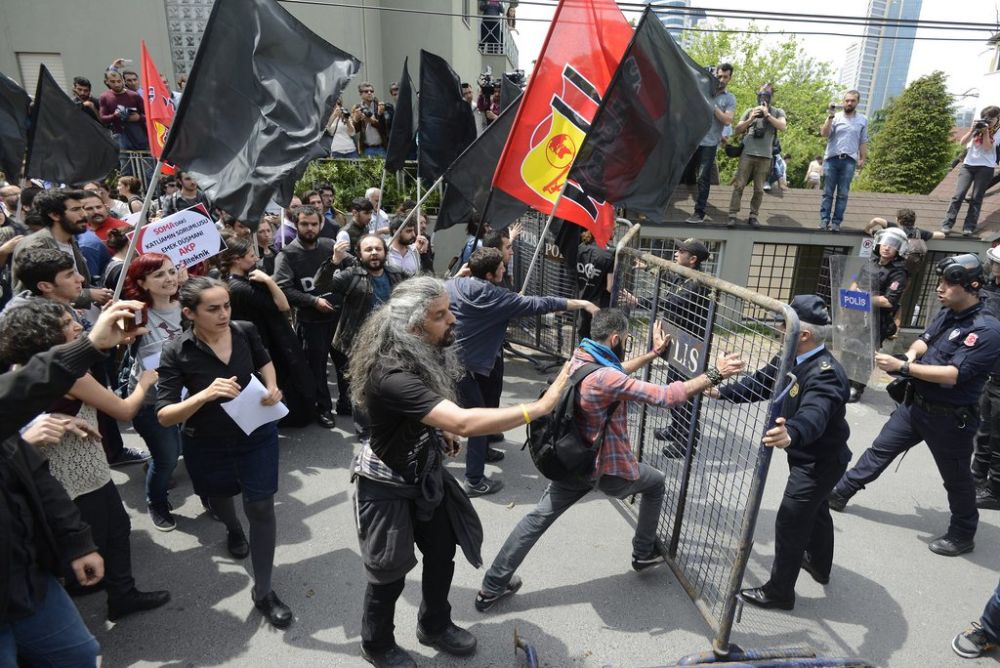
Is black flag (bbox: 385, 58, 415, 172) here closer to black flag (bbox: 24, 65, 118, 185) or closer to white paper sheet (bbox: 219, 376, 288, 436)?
black flag (bbox: 24, 65, 118, 185)

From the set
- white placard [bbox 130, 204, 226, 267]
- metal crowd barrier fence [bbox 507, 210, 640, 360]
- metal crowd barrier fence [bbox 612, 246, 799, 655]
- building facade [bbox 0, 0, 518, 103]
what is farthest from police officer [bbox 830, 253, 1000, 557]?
building facade [bbox 0, 0, 518, 103]

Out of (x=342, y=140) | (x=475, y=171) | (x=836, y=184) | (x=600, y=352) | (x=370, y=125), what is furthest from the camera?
(x=370, y=125)

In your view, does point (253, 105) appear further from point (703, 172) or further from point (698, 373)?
point (703, 172)

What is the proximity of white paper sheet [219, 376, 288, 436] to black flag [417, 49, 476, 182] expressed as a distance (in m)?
3.99

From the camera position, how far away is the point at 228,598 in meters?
3.44

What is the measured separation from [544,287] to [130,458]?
4.89 m

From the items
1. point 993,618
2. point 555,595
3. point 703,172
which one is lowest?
point 555,595

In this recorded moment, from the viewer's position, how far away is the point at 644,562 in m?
3.67

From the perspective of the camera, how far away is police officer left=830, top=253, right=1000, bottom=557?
3.73 meters

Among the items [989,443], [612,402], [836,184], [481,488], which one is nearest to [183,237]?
[481,488]

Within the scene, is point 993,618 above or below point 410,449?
below

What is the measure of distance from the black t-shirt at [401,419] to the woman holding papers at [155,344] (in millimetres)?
2051

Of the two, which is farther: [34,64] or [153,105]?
[34,64]

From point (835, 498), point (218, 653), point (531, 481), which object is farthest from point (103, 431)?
point (835, 498)
